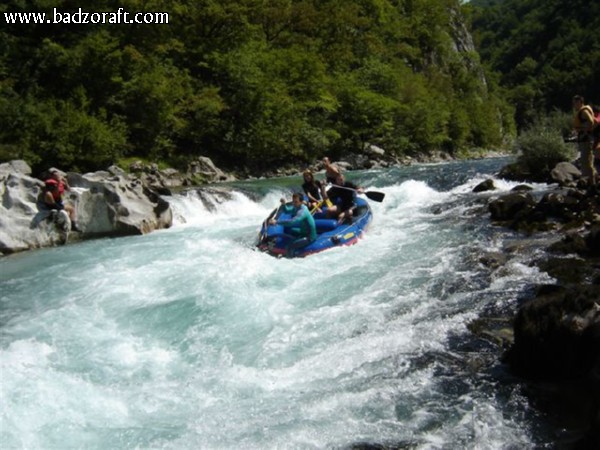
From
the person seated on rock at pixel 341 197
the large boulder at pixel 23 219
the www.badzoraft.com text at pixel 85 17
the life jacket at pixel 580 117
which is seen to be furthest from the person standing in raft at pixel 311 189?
the www.badzoraft.com text at pixel 85 17

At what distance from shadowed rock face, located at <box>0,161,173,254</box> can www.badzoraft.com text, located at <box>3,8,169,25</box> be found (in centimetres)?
952

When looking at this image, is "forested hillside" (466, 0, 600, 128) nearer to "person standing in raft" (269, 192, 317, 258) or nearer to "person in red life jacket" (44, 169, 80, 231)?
"person standing in raft" (269, 192, 317, 258)

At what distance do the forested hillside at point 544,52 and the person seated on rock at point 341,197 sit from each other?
63.1 metres

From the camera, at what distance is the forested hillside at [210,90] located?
18547 mm

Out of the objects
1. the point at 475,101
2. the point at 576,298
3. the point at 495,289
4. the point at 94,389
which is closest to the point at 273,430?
the point at 94,389

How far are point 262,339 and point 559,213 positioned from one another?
23.2 ft

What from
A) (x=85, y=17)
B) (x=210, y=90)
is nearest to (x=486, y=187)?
(x=210, y=90)

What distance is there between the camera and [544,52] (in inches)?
3450

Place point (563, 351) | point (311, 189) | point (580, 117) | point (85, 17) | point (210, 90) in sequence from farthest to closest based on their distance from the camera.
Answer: point (210, 90) < point (85, 17) < point (311, 189) < point (580, 117) < point (563, 351)

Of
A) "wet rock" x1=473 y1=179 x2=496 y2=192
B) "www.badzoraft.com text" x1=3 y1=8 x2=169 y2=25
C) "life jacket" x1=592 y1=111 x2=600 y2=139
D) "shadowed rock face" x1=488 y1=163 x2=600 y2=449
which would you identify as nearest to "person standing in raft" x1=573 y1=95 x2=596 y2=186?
"life jacket" x1=592 y1=111 x2=600 y2=139

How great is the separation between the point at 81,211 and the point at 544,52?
92.5 metres

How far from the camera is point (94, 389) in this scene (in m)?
4.79

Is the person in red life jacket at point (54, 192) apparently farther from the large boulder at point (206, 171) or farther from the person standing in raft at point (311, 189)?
the large boulder at point (206, 171)

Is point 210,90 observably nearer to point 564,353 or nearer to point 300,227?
point 300,227
